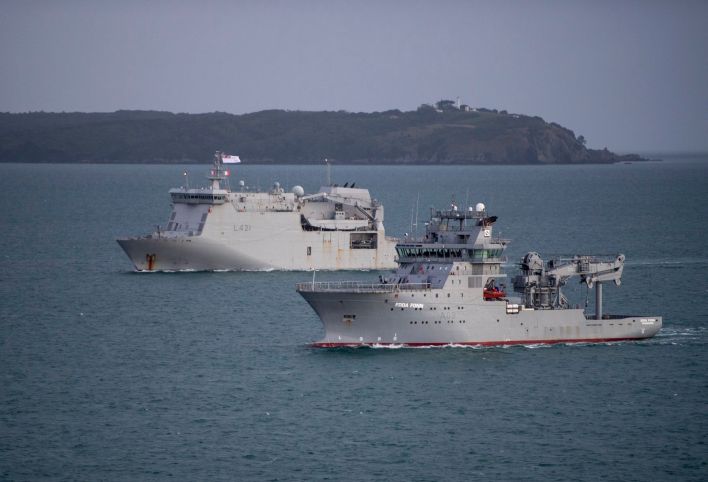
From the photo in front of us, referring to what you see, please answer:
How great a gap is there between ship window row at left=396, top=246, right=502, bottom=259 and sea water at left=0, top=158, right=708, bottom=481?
4.16 m

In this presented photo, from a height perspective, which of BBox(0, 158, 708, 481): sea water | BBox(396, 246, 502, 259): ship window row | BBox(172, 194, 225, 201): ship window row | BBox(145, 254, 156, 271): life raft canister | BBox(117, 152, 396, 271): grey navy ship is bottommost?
BBox(0, 158, 708, 481): sea water

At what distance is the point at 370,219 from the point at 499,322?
32786mm

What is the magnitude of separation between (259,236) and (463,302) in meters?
30.9

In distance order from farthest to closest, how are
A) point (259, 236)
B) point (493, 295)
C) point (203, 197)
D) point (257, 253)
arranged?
point (203, 197) < point (259, 236) < point (257, 253) < point (493, 295)

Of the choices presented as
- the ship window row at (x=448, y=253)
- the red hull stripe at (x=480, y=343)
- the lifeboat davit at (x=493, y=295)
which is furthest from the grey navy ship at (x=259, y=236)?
the lifeboat davit at (x=493, y=295)

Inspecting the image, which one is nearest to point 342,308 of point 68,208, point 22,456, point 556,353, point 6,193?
point 556,353

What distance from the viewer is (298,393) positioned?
2030 inches

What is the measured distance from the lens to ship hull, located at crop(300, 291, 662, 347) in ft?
190

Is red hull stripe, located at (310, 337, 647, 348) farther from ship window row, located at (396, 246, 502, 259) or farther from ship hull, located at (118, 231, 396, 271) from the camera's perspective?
ship hull, located at (118, 231, 396, 271)

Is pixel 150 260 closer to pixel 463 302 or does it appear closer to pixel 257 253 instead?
pixel 257 253

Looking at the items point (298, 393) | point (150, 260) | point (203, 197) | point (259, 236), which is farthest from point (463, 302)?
point (203, 197)

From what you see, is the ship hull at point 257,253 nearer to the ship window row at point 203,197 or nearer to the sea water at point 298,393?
the sea water at point 298,393

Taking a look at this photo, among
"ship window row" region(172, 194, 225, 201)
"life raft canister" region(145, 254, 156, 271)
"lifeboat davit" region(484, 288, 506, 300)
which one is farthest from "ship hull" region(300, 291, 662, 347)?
"ship window row" region(172, 194, 225, 201)

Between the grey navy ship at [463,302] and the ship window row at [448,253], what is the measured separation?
42 millimetres
